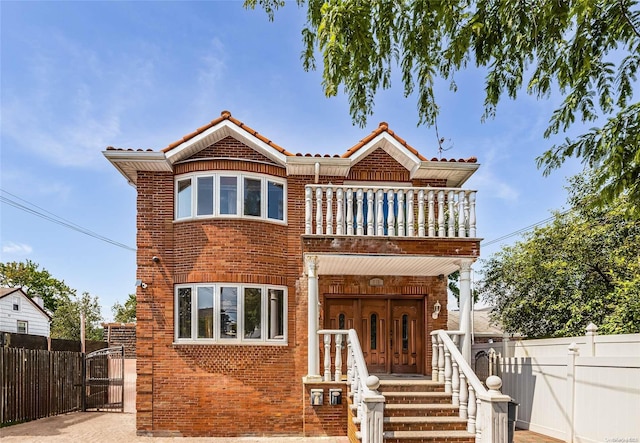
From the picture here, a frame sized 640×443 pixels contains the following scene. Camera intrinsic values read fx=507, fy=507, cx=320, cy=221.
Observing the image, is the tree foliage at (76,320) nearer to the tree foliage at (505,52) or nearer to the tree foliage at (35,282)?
the tree foliage at (35,282)

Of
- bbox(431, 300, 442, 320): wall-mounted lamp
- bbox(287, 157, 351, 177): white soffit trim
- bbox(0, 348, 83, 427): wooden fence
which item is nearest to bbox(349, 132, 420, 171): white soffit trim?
bbox(287, 157, 351, 177): white soffit trim

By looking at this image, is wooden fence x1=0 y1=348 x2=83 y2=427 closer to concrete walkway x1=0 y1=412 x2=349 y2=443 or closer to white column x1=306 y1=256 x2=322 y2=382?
concrete walkway x1=0 y1=412 x2=349 y2=443

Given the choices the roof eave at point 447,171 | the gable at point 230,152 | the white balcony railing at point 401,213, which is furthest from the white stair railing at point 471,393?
the gable at point 230,152

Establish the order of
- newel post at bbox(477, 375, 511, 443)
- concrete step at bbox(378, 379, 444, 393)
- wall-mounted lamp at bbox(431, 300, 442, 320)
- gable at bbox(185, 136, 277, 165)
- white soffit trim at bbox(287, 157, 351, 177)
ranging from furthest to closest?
wall-mounted lamp at bbox(431, 300, 442, 320)
gable at bbox(185, 136, 277, 165)
white soffit trim at bbox(287, 157, 351, 177)
concrete step at bbox(378, 379, 444, 393)
newel post at bbox(477, 375, 511, 443)

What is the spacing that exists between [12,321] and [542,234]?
95.3ft

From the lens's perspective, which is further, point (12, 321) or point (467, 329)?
point (12, 321)

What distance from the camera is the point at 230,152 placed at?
1223 centimetres

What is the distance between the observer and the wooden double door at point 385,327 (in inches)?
494

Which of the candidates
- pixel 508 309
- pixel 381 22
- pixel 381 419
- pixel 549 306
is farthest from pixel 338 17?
pixel 508 309

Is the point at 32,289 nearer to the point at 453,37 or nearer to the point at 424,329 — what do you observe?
the point at 424,329

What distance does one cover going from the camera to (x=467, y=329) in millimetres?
10477

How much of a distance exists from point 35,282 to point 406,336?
4988cm

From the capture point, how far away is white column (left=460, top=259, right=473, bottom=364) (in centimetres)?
1044

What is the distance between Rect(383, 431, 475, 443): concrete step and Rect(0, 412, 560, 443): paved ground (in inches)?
81.0
